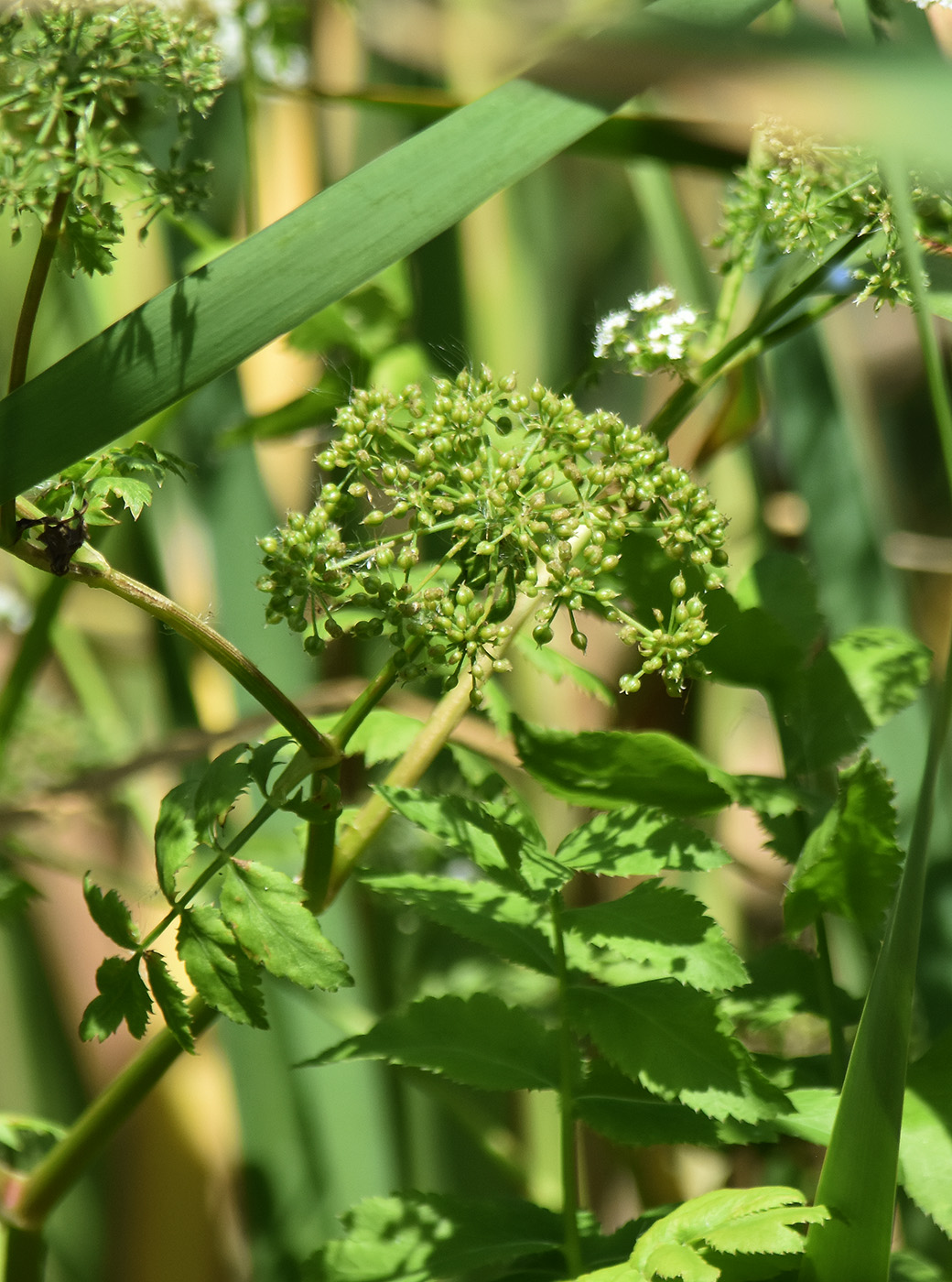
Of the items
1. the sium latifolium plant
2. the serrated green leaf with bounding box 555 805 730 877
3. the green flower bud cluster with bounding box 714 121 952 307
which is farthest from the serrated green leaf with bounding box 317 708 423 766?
the green flower bud cluster with bounding box 714 121 952 307

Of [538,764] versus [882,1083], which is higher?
[538,764]

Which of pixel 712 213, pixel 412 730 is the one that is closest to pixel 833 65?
pixel 412 730

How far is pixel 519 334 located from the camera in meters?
1.42

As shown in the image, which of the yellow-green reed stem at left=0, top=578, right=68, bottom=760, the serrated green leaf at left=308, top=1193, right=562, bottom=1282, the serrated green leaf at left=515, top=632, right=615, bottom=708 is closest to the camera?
the serrated green leaf at left=308, top=1193, right=562, bottom=1282

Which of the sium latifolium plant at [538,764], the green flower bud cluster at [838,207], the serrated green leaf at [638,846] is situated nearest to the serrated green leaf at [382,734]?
Result: the sium latifolium plant at [538,764]

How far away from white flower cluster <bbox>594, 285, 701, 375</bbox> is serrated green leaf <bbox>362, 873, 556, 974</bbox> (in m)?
0.29

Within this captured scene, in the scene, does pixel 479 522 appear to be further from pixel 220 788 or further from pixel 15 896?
pixel 15 896

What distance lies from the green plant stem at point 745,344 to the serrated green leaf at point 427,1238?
0.42m

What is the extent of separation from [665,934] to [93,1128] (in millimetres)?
313

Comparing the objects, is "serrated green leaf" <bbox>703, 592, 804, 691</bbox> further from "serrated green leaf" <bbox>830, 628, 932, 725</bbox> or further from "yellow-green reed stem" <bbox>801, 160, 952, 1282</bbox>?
"yellow-green reed stem" <bbox>801, 160, 952, 1282</bbox>

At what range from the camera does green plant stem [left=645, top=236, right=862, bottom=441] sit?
1.96ft

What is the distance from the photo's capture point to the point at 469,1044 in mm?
589

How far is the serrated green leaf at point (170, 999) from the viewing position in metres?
0.48

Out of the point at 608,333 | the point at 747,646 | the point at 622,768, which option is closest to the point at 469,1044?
the point at 622,768
